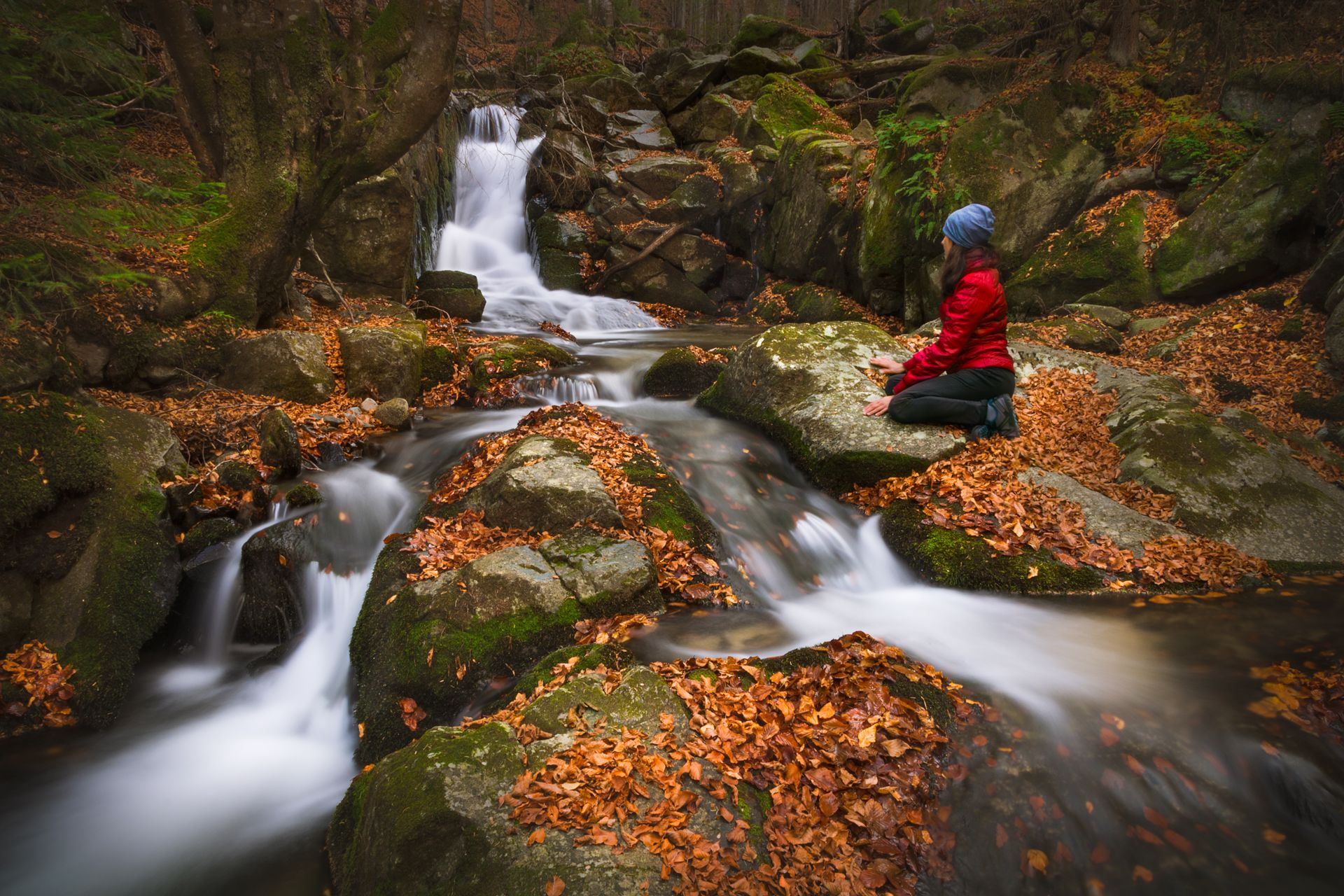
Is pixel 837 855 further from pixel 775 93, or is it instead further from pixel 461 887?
pixel 775 93

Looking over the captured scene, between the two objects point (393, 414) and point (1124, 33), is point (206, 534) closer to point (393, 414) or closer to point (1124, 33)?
point (393, 414)

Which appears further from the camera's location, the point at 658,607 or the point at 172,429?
the point at 172,429

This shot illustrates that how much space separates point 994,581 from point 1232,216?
25.1 ft

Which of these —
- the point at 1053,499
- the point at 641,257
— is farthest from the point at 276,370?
the point at 641,257

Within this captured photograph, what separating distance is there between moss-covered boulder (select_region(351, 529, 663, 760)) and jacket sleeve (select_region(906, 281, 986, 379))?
10.8ft

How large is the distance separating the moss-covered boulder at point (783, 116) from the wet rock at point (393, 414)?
13506mm

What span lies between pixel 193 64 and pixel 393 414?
185 inches

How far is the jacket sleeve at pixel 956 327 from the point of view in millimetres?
5539

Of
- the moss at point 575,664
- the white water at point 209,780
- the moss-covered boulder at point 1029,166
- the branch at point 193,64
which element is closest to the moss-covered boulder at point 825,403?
the moss at point 575,664

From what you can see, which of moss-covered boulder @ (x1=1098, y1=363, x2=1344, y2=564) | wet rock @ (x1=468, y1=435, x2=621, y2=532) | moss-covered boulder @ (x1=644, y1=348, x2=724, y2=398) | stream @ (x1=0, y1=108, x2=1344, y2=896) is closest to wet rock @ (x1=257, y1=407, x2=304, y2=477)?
stream @ (x1=0, y1=108, x2=1344, y2=896)

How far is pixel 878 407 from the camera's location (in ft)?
20.7

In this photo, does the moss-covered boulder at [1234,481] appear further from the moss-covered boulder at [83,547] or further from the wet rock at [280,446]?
the moss-covered boulder at [83,547]

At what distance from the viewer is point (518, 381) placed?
930cm

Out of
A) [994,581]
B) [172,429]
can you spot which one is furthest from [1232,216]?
[172,429]
